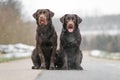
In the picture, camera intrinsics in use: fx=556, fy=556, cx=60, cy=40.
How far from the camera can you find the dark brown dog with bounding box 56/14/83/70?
12359 millimetres

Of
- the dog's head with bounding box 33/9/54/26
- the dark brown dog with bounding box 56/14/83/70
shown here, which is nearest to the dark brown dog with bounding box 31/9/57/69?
the dog's head with bounding box 33/9/54/26

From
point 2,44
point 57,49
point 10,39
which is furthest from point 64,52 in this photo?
point 10,39

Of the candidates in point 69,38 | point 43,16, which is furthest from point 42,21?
point 69,38

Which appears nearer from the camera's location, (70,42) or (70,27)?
(70,27)

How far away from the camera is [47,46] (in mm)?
12508

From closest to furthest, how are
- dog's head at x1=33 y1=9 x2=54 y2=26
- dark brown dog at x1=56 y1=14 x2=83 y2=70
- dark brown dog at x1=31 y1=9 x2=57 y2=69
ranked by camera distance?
dog's head at x1=33 y1=9 x2=54 y2=26 → dark brown dog at x1=31 y1=9 x2=57 y2=69 → dark brown dog at x1=56 y1=14 x2=83 y2=70

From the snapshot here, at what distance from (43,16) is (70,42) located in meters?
0.99

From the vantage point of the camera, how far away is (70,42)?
12.5m

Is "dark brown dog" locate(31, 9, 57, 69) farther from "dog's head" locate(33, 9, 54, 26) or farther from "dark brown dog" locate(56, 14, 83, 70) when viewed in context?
"dark brown dog" locate(56, 14, 83, 70)

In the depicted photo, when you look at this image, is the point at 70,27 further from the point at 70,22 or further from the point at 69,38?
the point at 69,38

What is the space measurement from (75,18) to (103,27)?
164048 millimetres

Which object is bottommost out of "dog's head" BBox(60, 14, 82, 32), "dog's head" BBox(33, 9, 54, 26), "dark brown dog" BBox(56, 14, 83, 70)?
"dark brown dog" BBox(56, 14, 83, 70)

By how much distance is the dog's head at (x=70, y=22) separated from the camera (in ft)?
40.1

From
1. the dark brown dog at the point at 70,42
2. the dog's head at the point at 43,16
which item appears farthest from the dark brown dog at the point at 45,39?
the dark brown dog at the point at 70,42
